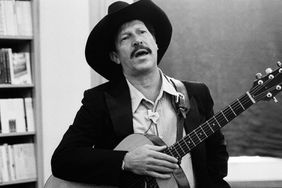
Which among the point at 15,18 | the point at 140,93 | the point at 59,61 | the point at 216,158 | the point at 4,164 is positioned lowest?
the point at 4,164

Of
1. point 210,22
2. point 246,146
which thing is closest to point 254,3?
point 210,22

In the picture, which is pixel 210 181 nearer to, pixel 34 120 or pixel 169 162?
pixel 169 162

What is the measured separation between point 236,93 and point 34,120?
49.9 inches

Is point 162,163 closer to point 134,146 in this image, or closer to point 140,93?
point 134,146

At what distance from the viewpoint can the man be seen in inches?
67.1

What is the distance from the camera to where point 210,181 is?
1.74 m

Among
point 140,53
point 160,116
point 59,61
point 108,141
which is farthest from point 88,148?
point 59,61

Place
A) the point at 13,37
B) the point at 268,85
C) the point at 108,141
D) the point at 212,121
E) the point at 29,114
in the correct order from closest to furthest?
the point at 268,85 < the point at 212,121 < the point at 108,141 < the point at 13,37 < the point at 29,114

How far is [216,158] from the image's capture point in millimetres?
1775

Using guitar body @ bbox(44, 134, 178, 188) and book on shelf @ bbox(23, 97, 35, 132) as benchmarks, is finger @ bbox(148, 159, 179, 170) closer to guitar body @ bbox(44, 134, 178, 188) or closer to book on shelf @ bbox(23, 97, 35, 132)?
guitar body @ bbox(44, 134, 178, 188)

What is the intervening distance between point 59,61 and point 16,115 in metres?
0.43

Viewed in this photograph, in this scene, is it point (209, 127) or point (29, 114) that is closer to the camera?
point (209, 127)

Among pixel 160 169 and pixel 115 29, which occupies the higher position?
pixel 115 29

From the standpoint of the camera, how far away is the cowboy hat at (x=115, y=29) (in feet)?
5.96
